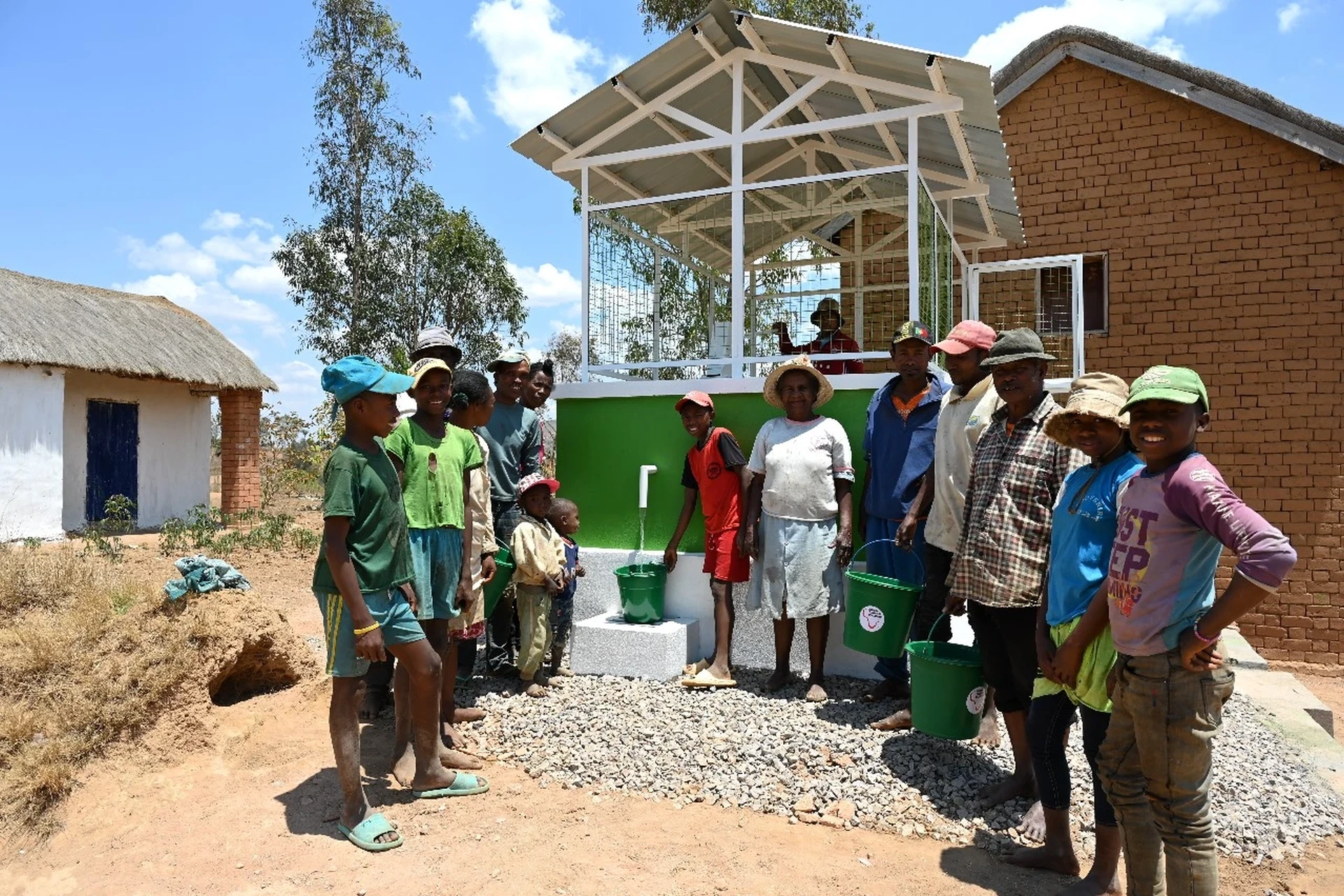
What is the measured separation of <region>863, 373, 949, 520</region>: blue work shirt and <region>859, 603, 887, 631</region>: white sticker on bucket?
638mm

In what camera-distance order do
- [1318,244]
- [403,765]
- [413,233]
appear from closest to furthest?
1. [403,765]
2. [1318,244]
3. [413,233]

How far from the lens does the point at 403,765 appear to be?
13.5 ft

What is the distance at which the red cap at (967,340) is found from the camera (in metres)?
4.12

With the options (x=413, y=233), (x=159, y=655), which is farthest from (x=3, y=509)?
(x=159, y=655)

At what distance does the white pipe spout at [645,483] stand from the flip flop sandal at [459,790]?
97.0 inches

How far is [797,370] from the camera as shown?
5344 millimetres

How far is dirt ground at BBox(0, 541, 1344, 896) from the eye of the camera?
3.27m

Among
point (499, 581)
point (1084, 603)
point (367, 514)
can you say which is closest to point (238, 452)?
point (499, 581)

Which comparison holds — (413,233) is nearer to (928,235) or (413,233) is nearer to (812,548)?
(928,235)

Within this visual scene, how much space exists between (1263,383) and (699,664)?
6.56 metres

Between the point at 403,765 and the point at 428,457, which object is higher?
the point at 428,457

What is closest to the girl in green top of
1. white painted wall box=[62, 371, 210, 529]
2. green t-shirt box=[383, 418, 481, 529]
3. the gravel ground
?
green t-shirt box=[383, 418, 481, 529]

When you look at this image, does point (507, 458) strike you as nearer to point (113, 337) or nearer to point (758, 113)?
point (758, 113)

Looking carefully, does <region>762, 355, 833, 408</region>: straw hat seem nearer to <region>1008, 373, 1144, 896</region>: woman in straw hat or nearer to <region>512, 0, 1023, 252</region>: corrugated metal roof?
<region>512, 0, 1023, 252</region>: corrugated metal roof
